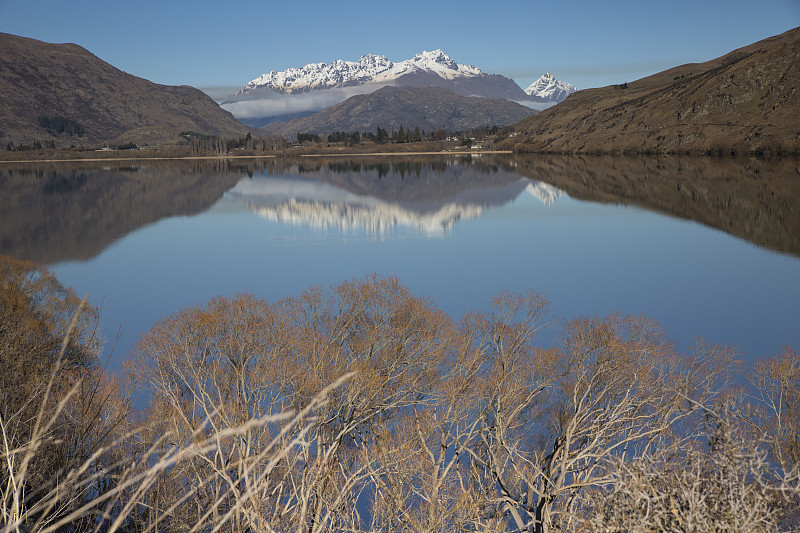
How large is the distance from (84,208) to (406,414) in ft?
256

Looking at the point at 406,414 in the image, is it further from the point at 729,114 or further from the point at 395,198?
the point at 729,114

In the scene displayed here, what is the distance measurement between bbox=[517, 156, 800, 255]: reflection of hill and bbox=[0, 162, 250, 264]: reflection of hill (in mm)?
64060

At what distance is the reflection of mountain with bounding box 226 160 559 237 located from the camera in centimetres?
7175

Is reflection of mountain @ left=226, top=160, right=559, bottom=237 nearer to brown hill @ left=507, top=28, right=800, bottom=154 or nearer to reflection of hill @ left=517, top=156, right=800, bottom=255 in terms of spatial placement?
reflection of hill @ left=517, top=156, right=800, bottom=255

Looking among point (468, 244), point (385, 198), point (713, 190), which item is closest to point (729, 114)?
point (713, 190)

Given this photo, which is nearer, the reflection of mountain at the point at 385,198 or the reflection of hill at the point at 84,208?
the reflection of hill at the point at 84,208

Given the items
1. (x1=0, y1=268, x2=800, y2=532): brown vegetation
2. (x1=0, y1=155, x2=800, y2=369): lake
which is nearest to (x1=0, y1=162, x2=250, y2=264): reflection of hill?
(x1=0, y1=155, x2=800, y2=369): lake

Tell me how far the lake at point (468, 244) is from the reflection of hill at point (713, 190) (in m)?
0.33

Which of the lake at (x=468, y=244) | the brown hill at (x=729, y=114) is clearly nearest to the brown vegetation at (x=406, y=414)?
the lake at (x=468, y=244)

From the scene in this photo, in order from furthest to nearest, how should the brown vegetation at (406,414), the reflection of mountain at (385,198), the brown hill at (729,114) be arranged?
the brown hill at (729,114) → the reflection of mountain at (385,198) → the brown vegetation at (406,414)

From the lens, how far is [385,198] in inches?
3602

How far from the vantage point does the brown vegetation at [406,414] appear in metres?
16.4

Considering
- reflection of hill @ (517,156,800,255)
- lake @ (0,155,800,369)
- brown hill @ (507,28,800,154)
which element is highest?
brown hill @ (507,28,800,154)

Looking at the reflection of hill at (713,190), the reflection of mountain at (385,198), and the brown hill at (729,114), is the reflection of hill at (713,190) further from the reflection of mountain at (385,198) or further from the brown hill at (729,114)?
the brown hill at (729,114)
